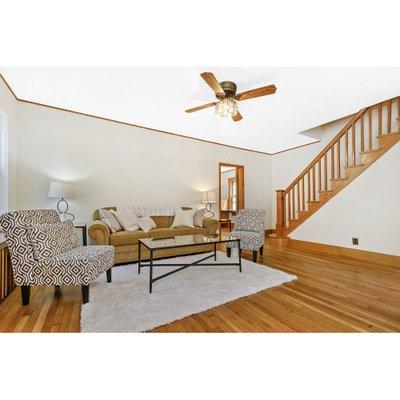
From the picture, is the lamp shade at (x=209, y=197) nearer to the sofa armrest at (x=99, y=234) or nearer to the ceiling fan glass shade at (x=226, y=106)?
the sofa armrest at (x=99, y=234)

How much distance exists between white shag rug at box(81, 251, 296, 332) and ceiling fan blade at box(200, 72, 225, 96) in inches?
81.7

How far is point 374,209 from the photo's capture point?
130 inches

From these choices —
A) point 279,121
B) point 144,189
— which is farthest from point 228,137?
point 144,189

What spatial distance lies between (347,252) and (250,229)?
A: 1.73 metres

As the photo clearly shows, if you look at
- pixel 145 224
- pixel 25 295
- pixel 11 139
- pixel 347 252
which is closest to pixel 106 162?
pixel 11 139

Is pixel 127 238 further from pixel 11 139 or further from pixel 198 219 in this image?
pixel 11 139

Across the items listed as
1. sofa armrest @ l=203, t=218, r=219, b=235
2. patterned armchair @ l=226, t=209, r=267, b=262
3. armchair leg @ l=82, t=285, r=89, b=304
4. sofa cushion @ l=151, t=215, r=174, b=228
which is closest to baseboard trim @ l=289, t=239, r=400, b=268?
patterned armchair @ l=226, t=209, r=267, b=262

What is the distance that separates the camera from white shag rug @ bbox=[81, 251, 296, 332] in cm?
161

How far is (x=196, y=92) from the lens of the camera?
9.01ft

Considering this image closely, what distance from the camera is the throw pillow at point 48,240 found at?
→ 6.06 feet

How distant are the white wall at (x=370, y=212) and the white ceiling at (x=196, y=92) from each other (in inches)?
43.3

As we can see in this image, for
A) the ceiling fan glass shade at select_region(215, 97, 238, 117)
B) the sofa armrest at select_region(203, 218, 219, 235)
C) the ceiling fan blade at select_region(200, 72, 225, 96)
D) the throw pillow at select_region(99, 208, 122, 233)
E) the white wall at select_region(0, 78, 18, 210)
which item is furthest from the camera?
the sofa armrest at select_region(203, 218, 219, 235)

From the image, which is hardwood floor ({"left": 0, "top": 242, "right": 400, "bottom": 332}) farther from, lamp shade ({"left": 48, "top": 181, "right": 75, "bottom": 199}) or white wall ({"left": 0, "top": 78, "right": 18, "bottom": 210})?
white wall ({"left": 0, "top": 78, "right": 18, "bottom": 210})

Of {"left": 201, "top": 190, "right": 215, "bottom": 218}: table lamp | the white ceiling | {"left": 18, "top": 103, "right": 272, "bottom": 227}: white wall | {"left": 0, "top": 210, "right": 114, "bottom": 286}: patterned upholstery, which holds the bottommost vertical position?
{"left": 0, "top": 210, "right": 114, "bottom": 286}: patterned upholstery
